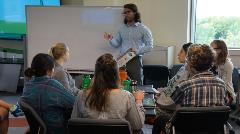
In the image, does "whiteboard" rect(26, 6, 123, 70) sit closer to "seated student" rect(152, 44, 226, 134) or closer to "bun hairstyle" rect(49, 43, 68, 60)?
"bun hairstyle" rect(49, 43, 68, 60)

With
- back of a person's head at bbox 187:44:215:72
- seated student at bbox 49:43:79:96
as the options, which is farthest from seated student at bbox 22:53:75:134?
back of a person's head at bbox 187:44:215:72

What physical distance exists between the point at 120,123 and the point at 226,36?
4.16m

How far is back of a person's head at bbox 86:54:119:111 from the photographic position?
87.5 inches

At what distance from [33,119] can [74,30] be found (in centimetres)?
271

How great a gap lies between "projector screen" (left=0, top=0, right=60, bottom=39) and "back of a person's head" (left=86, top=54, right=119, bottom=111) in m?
3.95

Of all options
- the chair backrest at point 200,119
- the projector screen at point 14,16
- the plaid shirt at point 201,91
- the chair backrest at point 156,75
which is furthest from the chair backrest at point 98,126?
the projector screen at point 14,16

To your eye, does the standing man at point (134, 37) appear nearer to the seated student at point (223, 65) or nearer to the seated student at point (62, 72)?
the seated student at point (223, 65)

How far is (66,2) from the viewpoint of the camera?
614 centimetres

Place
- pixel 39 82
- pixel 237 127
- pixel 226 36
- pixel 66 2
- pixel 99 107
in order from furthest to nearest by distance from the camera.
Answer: pixel 66 2, pixel 226 36, pixel 237 127, pixel 39 82, pixel 99 107

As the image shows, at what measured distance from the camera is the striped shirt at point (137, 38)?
14.8ft

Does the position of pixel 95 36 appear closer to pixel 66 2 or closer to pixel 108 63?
pixel 66 2

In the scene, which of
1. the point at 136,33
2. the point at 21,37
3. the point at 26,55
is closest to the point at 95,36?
the point at 136,33

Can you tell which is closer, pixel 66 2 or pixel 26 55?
pixel 26 55

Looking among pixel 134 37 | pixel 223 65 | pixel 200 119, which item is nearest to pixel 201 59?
pixel 200 119
